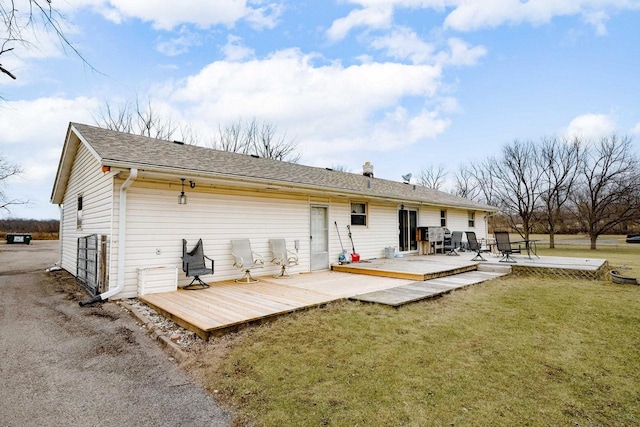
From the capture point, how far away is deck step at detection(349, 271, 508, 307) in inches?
220

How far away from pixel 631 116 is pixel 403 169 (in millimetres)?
20584

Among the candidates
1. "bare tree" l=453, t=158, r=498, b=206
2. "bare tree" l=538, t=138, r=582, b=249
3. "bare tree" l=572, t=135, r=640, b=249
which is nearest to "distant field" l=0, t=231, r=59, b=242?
"bare tree" l=453, t=158, r=498, b=206

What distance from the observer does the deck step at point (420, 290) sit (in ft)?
18.3

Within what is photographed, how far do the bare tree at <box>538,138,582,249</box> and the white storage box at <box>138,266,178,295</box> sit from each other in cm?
2660

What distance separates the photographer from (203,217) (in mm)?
7145

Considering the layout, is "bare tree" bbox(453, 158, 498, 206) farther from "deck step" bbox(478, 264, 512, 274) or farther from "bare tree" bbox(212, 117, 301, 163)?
"deck step" bbox(478, 264, 512, 274)

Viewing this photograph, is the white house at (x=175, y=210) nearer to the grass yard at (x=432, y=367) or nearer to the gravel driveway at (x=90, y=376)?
the gravel driveway at (x=90, y=376)

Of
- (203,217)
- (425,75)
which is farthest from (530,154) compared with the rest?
(203,217)

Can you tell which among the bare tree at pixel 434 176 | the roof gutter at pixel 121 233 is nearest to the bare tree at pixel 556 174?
the bare tree at pixel 434 176

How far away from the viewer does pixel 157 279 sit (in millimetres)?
6152

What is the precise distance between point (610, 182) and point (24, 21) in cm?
3079

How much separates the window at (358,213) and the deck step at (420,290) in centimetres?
357

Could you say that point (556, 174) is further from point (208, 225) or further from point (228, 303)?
point (228, 303)

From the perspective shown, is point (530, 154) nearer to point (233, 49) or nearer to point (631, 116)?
point (631, 116)
